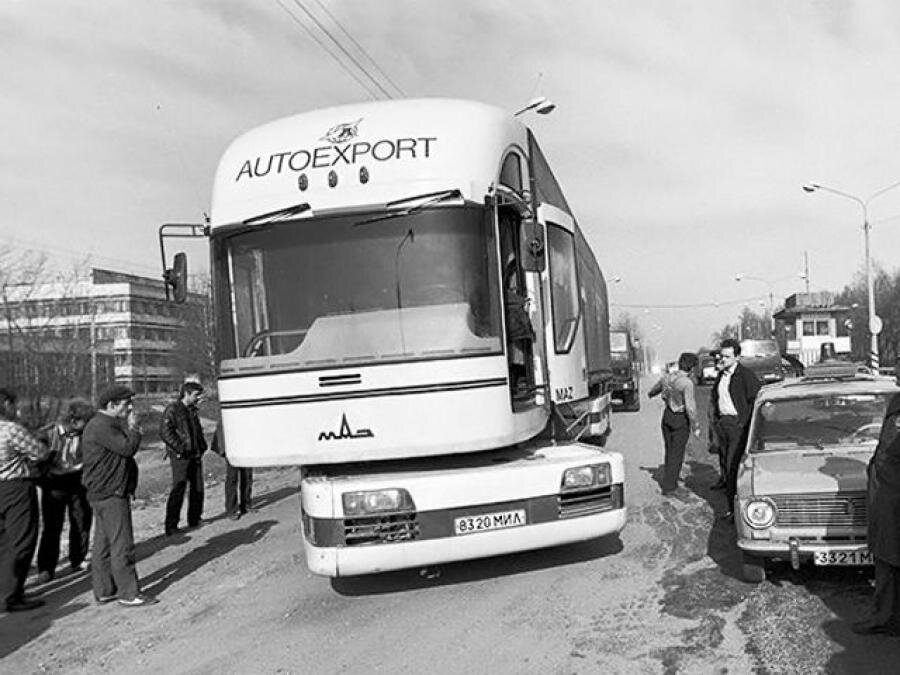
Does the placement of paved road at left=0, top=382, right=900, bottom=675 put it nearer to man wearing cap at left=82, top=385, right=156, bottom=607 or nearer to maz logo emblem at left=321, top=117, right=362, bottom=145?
man wearing cap at left=82, top=385, right=156, bottom=607

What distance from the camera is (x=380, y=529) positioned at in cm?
586

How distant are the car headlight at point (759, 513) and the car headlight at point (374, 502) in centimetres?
234

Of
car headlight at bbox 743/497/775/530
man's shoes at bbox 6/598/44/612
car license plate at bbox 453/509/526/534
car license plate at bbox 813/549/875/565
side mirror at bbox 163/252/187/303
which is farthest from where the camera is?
side mirror at bbox 163/252/187/303

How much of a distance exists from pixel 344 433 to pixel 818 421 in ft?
13.3

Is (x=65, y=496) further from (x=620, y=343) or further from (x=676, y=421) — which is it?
(x=620, y=343)

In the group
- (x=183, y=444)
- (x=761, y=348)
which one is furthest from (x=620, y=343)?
(x=183, y=444)

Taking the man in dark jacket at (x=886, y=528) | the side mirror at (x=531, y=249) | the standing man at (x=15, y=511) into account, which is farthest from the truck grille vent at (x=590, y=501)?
the standing man at (x=15, y=511)

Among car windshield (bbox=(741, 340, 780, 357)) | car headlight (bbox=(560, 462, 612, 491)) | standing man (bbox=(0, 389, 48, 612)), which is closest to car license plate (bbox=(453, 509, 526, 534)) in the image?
car headlight (bbox=(560, 462, 612, 491))

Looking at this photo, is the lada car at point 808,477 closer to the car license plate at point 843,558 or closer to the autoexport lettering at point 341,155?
the car license plate at point 843,558

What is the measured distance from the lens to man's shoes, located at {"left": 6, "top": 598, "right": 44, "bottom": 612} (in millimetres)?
6637

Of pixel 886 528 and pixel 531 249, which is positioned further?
pixel 531 249

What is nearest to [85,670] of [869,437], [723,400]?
[869,437]

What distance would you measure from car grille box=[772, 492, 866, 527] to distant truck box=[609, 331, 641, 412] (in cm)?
1971

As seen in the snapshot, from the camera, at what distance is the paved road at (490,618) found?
15.5 ft
